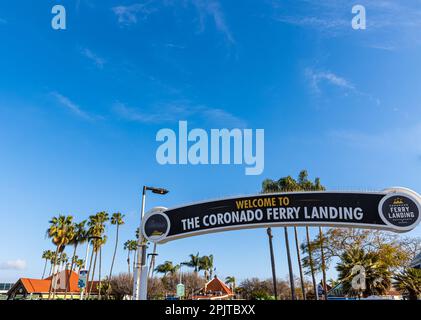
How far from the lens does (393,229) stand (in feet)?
40.7

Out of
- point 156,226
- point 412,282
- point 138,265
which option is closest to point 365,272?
point 412,282

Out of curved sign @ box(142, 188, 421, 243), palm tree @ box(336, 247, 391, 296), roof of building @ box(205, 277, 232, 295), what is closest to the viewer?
curved sign @ box(142, 188, 421, 243)

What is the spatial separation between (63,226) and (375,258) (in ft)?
153

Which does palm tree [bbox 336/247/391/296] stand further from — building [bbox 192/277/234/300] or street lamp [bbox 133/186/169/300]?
building [bbox 192/277/234/300]

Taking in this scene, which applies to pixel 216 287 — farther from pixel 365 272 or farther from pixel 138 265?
pixel 138 265

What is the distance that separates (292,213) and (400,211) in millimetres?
4001

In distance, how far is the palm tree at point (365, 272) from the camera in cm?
3106

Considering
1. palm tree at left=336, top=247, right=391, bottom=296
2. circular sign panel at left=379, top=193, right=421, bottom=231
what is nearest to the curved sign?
circular sign panel at left=379, top=193, right=421, bottom=231

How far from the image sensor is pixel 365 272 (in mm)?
31172

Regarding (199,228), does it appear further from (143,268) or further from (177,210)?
(143,268)

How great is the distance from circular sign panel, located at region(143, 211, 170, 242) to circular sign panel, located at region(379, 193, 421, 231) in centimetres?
920

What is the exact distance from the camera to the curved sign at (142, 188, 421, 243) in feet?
40.8
